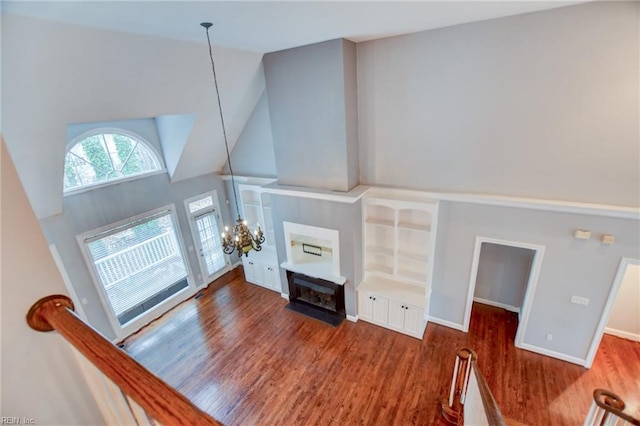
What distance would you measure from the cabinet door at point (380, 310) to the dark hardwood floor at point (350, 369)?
0.67 ft

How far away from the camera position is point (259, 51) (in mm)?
4578

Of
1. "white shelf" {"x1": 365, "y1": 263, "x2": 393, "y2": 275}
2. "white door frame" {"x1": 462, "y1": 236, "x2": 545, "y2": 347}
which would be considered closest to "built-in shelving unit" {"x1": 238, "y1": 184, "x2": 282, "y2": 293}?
"white shelf" {"x1": 365, "y1": 263, "x2": 393, "y2": 275}

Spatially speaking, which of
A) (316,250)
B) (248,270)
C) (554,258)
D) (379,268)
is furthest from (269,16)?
(248,270)

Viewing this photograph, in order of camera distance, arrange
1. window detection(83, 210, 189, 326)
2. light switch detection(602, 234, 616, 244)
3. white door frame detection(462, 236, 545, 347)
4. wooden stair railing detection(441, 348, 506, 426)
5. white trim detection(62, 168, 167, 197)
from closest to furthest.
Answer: wooden stair railing detection(441, 348, 506, 426), light switch detection(602, 234, 616, 244), white door frame detection(462, 236, 545, 347), white trim detection(62, 168, 167, 197), window detection(83, 210, 189, 326)

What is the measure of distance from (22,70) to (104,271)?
3.59 metres

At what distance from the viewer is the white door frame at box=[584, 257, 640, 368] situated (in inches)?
147

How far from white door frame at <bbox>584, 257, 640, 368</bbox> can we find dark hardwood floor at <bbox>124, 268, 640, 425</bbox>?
0.28 metres

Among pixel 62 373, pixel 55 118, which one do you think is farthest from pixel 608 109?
pixel 55 118

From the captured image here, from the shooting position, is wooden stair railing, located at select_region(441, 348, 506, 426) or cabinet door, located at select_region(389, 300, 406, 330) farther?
cabinet door, located at select_region(389, 300, 406, 330)

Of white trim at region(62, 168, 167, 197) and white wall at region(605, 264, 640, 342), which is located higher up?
white trim at region(62, 168, 167, 197)

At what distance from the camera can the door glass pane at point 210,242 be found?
6.86 meters

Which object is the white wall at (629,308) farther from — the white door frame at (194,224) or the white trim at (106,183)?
the white trim at (106,183)

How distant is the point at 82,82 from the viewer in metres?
3.24

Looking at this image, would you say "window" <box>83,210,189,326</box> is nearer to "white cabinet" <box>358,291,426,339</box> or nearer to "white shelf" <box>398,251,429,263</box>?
"white cabinet" <box>358,291,426,339</box>
